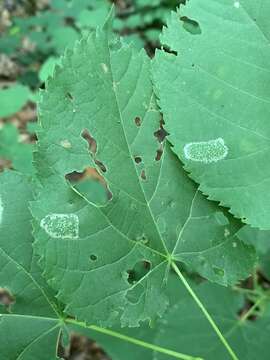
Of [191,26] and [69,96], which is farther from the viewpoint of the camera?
[191,26]

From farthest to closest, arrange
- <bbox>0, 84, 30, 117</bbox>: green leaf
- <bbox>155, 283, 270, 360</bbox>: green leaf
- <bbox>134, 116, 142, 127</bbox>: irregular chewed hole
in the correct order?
<bbox>0, 84, 30, 117</bbox>: green leaf, <bbox>155, 283, 270, 360</bbox>: green leaf, <bbox>134, 116, 142, 127</bbox>: irregular chewed hole

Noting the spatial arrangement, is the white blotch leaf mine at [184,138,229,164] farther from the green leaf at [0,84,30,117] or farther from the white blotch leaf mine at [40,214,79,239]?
the green leaf at [0,84,30,117]

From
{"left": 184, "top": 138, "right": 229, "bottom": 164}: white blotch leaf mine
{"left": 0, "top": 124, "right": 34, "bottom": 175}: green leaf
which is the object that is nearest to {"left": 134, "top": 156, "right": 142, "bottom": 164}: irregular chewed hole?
{"left": 184, "top": 138, "right": 229, "bottom": 164}: white blotch leaf mine

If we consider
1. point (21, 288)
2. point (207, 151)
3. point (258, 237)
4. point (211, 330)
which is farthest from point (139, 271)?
point (207, 151)

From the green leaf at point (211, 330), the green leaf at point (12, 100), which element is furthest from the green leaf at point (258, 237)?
the green leaf at point (12, 100)

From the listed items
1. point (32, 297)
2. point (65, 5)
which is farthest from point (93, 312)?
point (65, 5)

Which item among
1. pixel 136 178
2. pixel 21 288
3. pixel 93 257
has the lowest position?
pixel 21 288

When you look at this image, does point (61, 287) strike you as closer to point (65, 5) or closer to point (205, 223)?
point (205, 223)

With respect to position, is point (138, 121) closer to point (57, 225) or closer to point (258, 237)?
point (57, 225)
